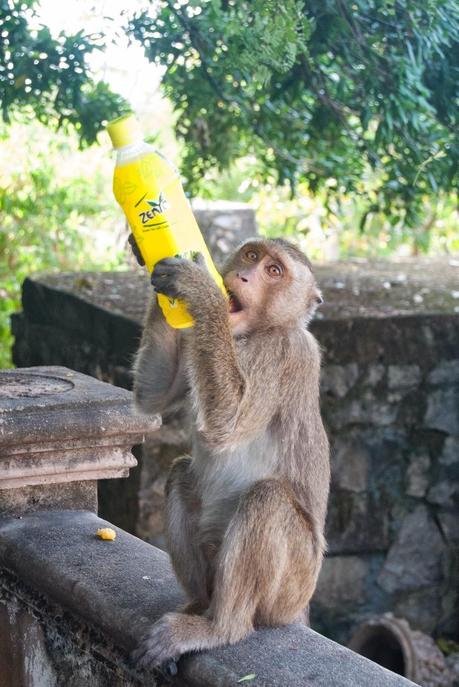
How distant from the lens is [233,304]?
10.4ft

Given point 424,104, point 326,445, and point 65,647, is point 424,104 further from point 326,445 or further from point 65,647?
point 65,647

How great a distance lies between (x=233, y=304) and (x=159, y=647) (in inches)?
38.4

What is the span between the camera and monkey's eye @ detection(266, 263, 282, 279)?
10.4 feet

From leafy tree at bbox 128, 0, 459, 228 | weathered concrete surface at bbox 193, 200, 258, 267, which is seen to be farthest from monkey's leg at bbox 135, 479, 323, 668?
weathered concrete surface at bbox 193, 200, 258, 267

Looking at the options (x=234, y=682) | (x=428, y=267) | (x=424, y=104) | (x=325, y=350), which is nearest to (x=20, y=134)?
(x=428, y=267)

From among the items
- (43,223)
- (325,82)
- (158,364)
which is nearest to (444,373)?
(325,82)

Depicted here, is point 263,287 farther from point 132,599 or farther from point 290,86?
point 290,86

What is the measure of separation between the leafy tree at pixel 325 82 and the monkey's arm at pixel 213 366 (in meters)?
1.19

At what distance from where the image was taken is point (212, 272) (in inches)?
119

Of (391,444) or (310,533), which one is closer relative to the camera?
(310,533)

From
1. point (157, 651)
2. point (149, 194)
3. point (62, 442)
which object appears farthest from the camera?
point (62, 442)

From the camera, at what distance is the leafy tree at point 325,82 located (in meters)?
3.94

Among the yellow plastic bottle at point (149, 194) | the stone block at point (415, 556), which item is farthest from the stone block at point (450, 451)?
the yellow plastic bottle at point (149, 194)

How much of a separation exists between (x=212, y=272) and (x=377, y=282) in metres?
4.13
